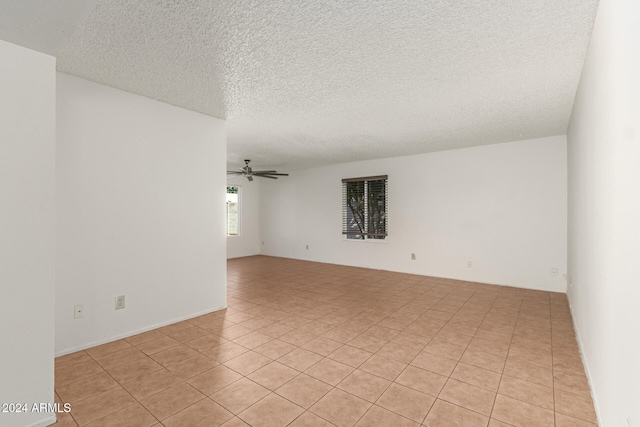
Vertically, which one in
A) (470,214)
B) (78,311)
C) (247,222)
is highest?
(470,214)

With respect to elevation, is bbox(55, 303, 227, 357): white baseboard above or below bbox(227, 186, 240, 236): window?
below

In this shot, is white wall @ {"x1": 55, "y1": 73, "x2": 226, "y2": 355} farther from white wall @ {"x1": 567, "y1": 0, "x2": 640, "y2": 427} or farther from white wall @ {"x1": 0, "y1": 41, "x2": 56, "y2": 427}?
white wall @ {"x1": 567, "y1": 0, "x2": 640, "y2": 427}

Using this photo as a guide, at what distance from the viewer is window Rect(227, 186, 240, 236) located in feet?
27.0

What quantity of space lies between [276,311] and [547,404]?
8.92ft

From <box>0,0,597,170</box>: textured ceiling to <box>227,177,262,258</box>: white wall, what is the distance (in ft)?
15.3

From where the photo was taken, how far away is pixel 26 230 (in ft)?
5.61

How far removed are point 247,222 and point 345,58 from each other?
6.85 m

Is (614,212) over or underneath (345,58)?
underneath

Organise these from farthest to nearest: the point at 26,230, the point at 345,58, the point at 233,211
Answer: the point at 233,211 → the point at 345,58 → the point at 26,230

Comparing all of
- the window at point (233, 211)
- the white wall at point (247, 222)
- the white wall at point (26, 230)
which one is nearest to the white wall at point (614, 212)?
the white wall at point (26, 230)

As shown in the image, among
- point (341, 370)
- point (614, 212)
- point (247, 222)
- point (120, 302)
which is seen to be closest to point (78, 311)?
point (120, 302)

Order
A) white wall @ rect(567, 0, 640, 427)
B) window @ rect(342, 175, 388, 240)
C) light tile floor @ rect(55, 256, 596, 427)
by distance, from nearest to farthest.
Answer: white wall @ rect(567, 0, 640, 427) < light tile floor @ rect(55, 256, 596, 427) < window @ rect(342, 175, 388, 240)

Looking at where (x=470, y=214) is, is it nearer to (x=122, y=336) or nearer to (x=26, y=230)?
(x=122, y=336)

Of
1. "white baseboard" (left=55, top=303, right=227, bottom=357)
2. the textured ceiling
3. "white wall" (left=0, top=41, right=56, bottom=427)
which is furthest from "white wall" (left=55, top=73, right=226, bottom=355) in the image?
"white wall" (left=0, top=41, right=56, bottom=427)
